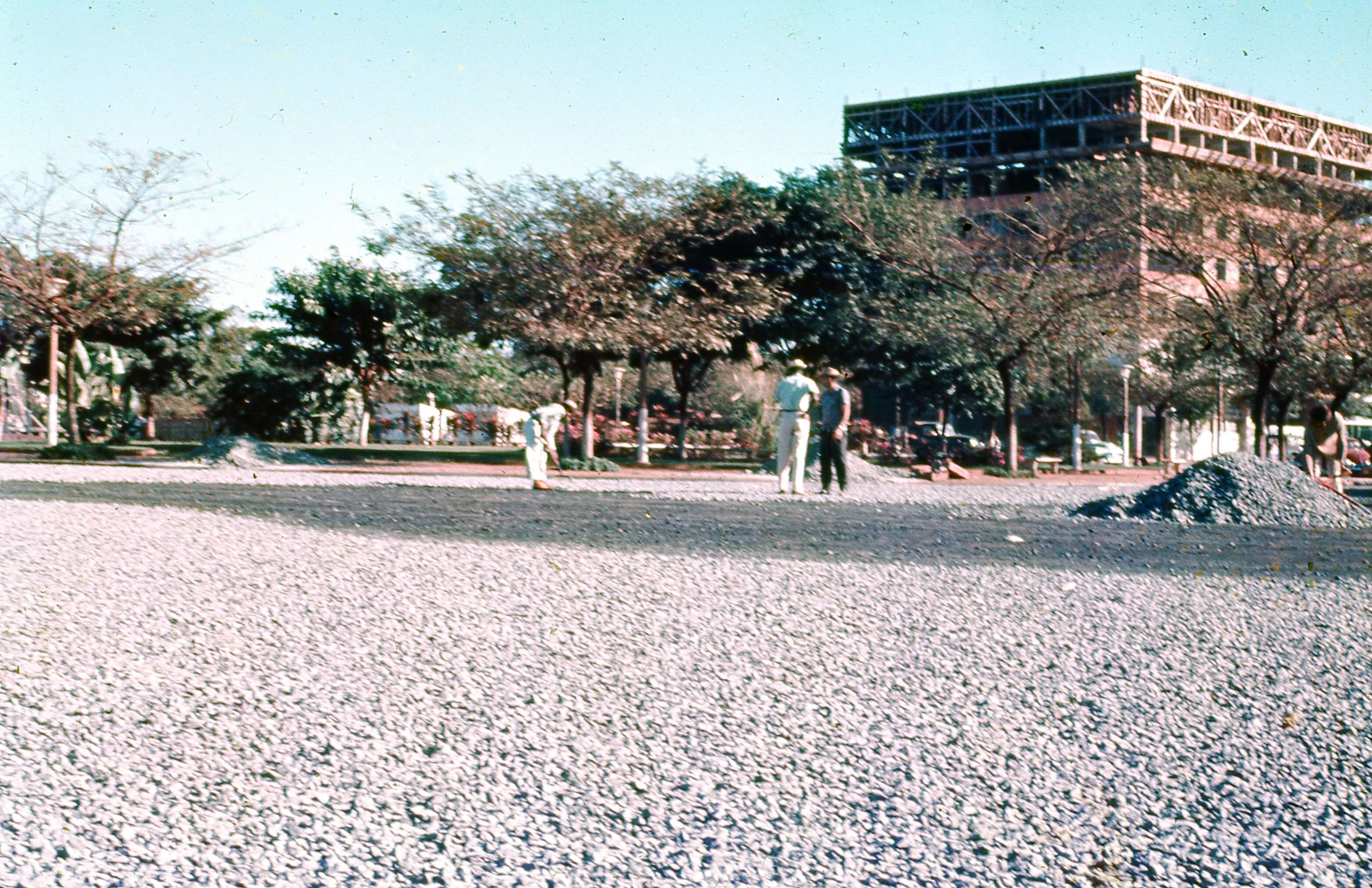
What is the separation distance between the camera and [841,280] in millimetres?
34156

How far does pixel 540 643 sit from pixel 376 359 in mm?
35747

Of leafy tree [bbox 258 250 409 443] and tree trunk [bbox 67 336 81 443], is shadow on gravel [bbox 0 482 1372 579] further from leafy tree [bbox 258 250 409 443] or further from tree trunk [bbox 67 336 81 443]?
leafy tree [bbox 258 250 409 443]

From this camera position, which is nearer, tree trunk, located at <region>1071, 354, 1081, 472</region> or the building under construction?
tree trunk, located at <region>1071, 354, 1081, 472</region>

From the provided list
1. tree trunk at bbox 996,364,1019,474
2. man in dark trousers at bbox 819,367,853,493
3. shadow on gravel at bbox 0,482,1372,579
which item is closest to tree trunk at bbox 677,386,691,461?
tree trunk at bbox 996,364,1019,474

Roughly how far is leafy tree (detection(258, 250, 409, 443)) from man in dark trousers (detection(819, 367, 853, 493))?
23816 millimetres

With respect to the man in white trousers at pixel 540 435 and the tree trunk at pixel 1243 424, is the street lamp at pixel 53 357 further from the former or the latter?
the tree trunk at pixel 1243 424

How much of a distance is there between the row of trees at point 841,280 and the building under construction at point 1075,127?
4515cm

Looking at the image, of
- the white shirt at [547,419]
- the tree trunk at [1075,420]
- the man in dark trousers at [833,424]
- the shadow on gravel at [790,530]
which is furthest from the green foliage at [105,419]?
the man in dark trousers at [833,424]

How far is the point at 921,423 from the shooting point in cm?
4634

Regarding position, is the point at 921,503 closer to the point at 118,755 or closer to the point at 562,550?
the point at 562,550

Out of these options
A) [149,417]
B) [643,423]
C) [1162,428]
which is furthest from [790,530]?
[1162,428]

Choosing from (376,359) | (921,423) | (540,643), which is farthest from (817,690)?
(921,423)

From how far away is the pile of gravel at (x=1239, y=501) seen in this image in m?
13.5

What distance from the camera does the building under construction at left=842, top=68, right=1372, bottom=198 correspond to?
8069cm
